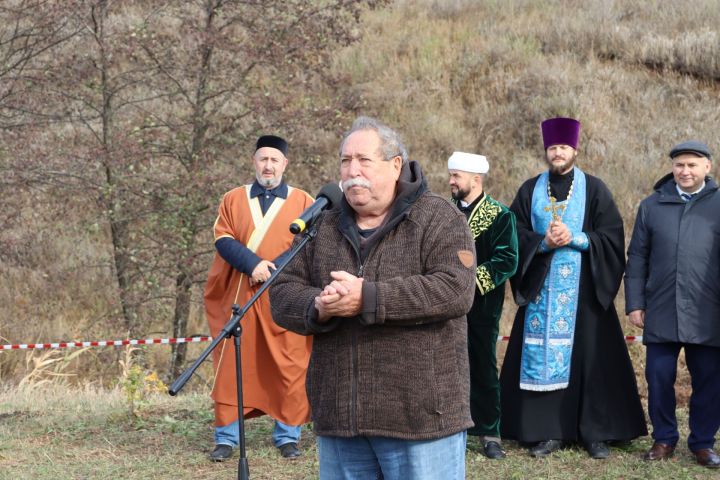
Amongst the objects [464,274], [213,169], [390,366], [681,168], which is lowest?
[390,366]

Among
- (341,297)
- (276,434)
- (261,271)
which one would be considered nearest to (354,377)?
(341,297)

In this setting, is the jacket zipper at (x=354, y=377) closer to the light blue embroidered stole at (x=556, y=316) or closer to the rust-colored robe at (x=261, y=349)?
the rust-colored robe at (x=261, y=349)

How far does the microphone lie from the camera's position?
3.92 metres

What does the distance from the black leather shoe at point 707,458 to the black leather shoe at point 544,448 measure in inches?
36.7

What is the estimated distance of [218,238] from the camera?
23.6 ft

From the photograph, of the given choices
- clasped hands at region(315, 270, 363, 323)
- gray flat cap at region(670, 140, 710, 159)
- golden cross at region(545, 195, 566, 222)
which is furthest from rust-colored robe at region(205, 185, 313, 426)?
clasped hands at region(315, 270, 363, 323)

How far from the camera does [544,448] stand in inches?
276

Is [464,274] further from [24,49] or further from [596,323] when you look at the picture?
[24,49]

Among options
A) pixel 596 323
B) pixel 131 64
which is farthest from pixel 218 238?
pixel 131 64

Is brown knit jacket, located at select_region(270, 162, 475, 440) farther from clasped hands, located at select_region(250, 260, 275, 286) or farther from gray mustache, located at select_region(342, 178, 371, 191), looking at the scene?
clasped hands, located at select_region(250, 260, 275, 286)

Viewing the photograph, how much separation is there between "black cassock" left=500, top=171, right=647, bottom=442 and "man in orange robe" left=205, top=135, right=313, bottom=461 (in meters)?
1.57

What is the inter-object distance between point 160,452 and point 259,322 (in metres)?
1.27

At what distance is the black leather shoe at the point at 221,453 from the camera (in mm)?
6965

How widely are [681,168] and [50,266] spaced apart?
11.1m
